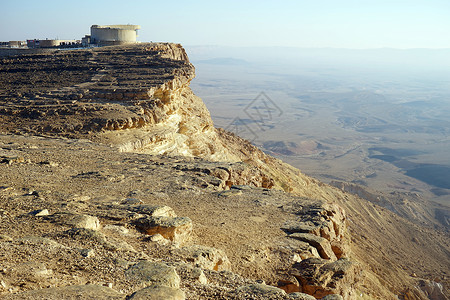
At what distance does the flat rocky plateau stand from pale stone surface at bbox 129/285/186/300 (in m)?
0.02

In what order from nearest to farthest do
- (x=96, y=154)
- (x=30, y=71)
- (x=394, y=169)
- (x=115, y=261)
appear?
1. (x=115, y=261)
2. (x=96, y=154)
3. (x=30, y=71)
4. (x=394, y=169)

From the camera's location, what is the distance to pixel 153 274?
559 cm

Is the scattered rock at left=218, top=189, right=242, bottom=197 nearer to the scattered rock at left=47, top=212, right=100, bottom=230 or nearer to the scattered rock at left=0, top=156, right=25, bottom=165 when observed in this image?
the scattered rock at left=47, top=212, right=100, bottom=230

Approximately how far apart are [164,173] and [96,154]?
2.56 meters

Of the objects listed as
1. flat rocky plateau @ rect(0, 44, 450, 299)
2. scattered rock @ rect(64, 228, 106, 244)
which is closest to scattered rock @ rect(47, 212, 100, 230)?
flat rocky plateau @ rect(0, 44, 450, 299)

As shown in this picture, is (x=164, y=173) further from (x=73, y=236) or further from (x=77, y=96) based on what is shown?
(x=77, y=96)

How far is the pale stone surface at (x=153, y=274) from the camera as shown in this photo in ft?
17.8

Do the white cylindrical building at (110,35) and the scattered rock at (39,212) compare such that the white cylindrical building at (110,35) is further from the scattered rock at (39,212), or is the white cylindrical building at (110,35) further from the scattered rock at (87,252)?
the scattered rock at (87,252)

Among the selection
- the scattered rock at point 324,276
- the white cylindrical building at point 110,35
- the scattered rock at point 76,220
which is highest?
the white cylindrical building at point 110,35

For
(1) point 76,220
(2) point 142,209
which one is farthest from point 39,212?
(2) point 142,209

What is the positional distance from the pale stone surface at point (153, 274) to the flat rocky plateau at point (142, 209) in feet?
0.06

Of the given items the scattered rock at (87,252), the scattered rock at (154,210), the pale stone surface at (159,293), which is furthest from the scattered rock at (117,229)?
the pale stone surface at (159,293)

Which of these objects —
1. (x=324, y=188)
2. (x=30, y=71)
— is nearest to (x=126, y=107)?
(x=30, y=71)

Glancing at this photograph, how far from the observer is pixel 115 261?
19.4 feet
